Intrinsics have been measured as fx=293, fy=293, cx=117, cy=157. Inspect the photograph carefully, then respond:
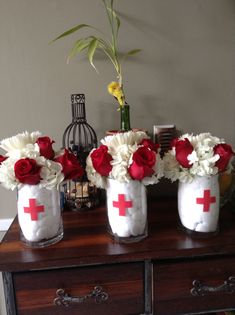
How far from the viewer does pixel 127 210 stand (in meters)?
0.75

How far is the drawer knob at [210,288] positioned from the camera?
30.3 inches

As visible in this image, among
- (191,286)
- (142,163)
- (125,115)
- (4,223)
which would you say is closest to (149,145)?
(142,163)

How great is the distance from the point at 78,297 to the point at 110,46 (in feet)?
2.63

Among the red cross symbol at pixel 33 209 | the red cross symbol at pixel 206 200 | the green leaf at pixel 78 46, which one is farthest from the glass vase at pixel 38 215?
the green leaf at pixel 78 46

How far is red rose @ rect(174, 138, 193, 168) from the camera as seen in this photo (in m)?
0.75

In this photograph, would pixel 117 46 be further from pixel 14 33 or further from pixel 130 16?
pixel 14 33

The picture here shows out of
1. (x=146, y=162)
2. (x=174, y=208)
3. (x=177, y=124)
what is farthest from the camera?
(x=177, y=124)

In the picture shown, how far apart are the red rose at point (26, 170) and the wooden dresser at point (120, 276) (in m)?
0.20

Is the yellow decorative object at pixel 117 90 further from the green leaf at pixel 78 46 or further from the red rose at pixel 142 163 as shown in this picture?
the red rose at pixel 142 163

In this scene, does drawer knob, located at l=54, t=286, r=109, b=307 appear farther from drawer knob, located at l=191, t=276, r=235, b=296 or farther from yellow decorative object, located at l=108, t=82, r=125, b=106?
yellow decorative object, located at l=108, t=82, r=125, b=106

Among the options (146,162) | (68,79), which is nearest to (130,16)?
(68,79)

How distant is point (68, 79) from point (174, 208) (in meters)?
0.59

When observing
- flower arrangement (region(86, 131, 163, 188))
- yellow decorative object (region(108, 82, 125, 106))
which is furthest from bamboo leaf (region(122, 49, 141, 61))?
flower arrangement (region(86, 131, 163, 188))

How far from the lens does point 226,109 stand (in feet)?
3.66
